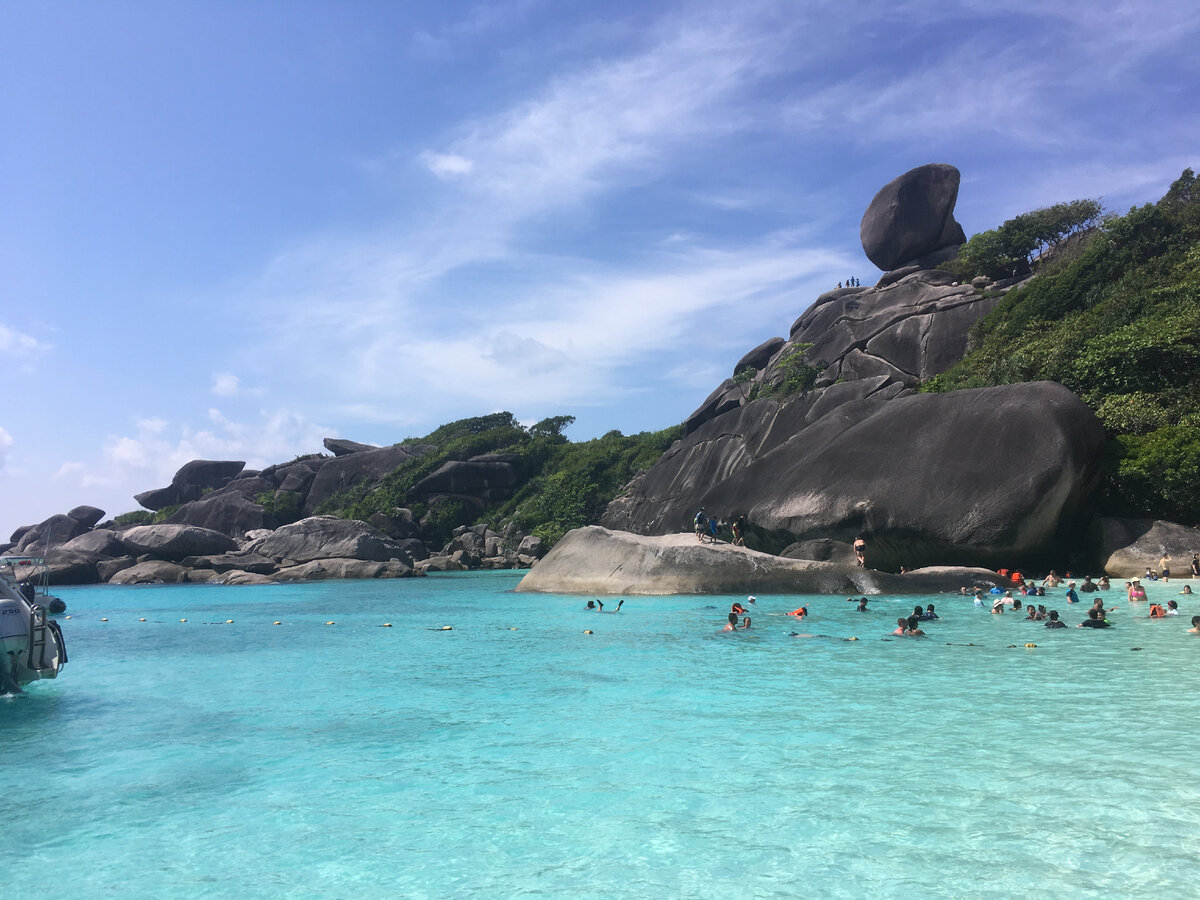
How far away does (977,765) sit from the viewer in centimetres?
727

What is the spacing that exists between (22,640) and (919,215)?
51.2 metres

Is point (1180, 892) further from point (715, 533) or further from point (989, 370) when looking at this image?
point (989, 370)

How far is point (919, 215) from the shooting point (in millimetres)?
50125

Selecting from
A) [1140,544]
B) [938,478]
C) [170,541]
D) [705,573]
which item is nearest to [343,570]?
[170,541]

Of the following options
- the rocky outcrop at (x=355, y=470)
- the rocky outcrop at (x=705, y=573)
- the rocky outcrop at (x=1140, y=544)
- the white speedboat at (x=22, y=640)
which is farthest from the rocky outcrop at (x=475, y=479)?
the white speedboat at (x=22, y=640)

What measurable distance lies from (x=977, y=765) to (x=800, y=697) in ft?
11.3

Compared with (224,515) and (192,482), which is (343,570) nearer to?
(224,515)

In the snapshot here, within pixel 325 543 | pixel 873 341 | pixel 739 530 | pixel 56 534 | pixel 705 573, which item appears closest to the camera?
pixel 705 573

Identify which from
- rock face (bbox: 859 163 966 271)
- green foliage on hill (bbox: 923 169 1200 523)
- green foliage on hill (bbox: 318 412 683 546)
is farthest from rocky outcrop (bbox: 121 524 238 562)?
rock face (bbox: 859 163 966 271)

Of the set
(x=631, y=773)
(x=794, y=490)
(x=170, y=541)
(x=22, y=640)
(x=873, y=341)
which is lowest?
(x=631, y=773)

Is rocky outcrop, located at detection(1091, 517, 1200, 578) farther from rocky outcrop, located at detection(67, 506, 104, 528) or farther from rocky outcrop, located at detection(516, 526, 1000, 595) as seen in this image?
rocky outcrop, located at detection(67, 506, 104, 528)

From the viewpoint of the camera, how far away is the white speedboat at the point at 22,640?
11.4m

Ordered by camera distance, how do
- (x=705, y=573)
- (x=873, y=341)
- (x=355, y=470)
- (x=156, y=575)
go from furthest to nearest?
1. (x=355, y=470)
2. (x=156, y=575)
3. (x=873, y=341)
4. (x=705, y=573)

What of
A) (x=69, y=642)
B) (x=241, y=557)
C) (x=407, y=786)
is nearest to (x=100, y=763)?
(x=407, y=786)
